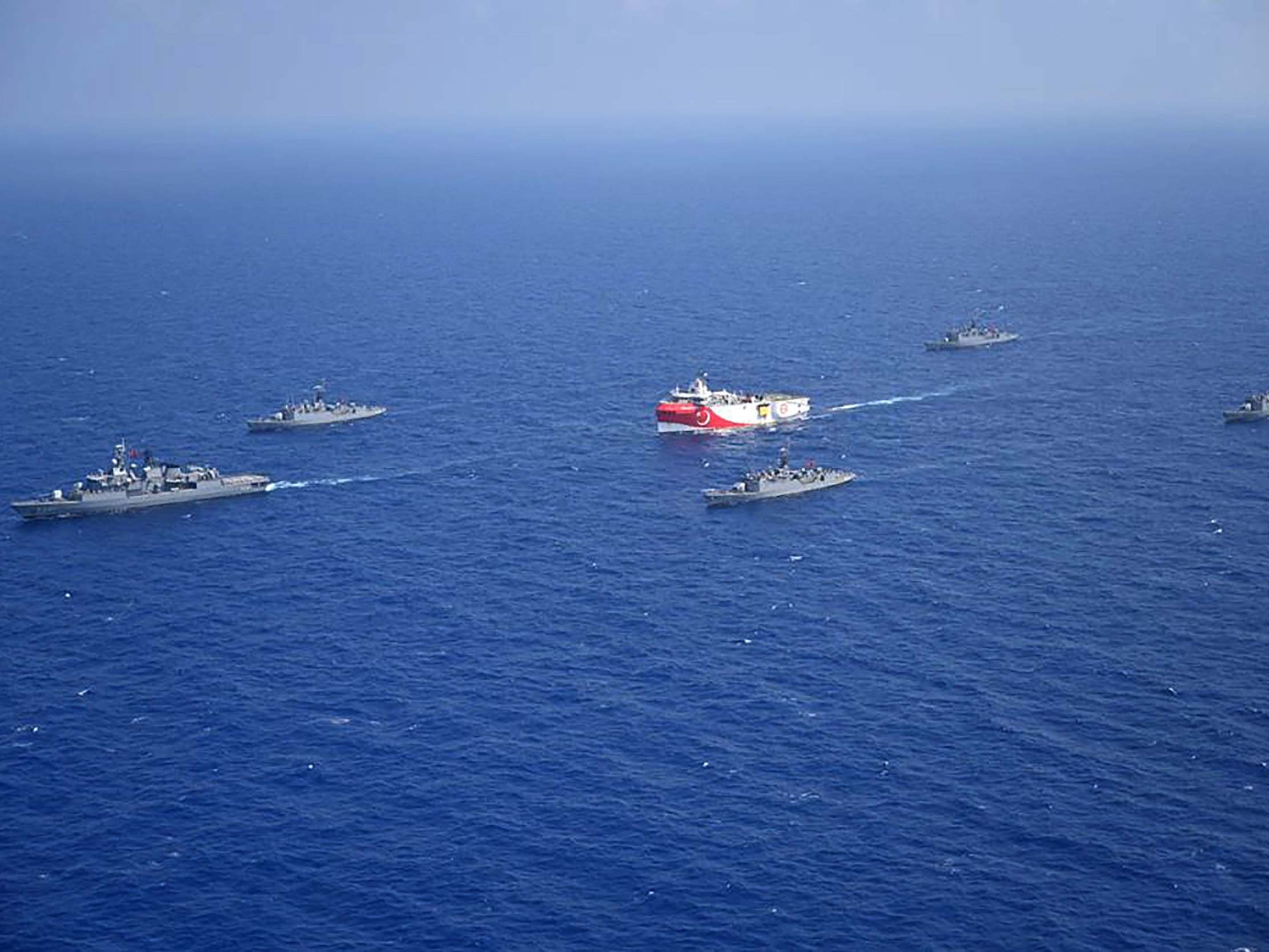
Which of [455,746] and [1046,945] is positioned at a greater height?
[455,746]

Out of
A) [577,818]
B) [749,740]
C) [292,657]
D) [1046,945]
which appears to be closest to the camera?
[1046,945]

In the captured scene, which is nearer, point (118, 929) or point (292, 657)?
point (118, 929)

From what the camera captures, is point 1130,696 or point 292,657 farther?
point 292,657

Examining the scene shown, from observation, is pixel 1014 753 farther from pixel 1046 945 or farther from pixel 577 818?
pixel 577 818

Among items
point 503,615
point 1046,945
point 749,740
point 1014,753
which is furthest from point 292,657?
point 1046,945

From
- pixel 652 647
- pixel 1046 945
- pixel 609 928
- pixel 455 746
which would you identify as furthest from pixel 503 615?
pixel 1046 945

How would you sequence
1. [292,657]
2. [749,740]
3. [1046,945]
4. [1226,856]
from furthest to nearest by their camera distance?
[292,657], [749,740], [1226,856], [1046,945]

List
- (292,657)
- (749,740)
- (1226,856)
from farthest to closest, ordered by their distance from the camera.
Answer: (292,657)
(749,740)
(1226,856)

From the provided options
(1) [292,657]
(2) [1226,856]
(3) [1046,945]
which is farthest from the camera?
(1) [292,657]

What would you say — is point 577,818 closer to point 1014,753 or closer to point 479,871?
point 479,871
